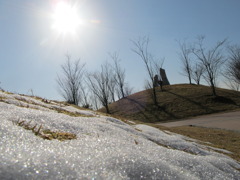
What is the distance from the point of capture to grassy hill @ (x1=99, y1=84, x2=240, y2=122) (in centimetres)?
1975

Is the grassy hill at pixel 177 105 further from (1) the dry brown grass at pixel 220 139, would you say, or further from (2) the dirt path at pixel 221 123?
(1) the dry brown grass at pixel 220 139

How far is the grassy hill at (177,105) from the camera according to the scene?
1975cm

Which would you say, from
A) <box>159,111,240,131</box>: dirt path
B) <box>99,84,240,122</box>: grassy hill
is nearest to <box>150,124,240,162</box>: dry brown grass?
<box>159,111,240,131</box>: dirt path

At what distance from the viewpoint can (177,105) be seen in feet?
72.6

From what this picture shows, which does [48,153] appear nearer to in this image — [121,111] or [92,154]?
[92,154]

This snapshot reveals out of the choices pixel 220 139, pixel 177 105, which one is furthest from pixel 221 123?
pixel 177 105

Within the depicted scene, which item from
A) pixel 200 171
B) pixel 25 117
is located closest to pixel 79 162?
pixel 200 171

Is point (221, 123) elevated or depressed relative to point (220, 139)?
elevated

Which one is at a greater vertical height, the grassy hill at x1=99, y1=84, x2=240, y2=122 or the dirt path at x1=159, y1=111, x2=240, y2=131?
the grassy hill at x1=99, y1=84, x2=240, y2=122

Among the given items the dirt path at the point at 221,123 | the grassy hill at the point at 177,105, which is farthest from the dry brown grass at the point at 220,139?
the grassy hill at the point at 177,105

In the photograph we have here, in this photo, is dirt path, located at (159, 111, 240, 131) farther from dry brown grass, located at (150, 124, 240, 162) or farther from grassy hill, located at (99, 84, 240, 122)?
Answer: grassy hill, located at (99, 84, 240, 122)

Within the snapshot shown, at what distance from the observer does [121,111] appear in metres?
25.4

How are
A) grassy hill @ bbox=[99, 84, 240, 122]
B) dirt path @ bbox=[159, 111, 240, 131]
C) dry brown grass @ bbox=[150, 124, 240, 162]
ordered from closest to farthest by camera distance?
dry brown grass @ bbox=[150, 124, 240, 162], dirt path @ bbox=[159, 111, 240, 131], grassy hill @ bbox=[99, 84, 240, 122]

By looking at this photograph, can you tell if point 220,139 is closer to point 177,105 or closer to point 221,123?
point 221,123
